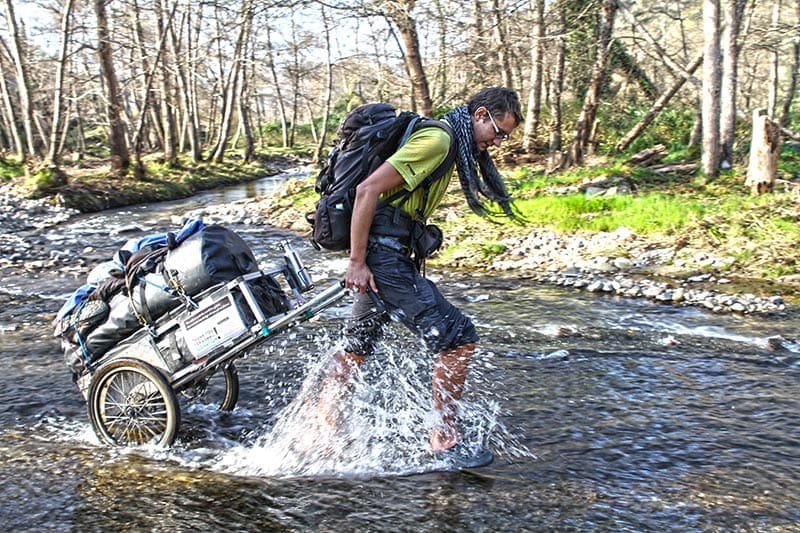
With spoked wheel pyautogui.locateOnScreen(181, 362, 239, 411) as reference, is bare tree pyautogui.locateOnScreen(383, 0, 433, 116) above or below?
above

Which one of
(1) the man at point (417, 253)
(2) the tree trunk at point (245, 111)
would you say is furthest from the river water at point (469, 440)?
(2) the tree trunk at point (245, 111)

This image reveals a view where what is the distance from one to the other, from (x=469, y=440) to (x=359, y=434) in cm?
80

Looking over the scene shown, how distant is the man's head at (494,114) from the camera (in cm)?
439

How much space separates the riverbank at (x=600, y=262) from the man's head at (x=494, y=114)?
18.0 feet

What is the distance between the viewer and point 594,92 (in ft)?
60.7

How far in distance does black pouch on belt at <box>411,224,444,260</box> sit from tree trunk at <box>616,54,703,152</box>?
1551 cm

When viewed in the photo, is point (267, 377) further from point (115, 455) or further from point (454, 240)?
point (454, 240)

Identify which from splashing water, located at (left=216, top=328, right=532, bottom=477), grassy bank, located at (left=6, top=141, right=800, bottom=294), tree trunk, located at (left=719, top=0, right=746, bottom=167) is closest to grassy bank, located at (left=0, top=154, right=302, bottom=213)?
grassy bank, located at (left=6, top=141, right=800, bottom=294)

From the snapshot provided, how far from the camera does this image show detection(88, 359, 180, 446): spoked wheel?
181 inches

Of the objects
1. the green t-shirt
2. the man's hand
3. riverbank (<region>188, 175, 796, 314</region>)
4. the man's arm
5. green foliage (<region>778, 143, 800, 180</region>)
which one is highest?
the green t-shirt

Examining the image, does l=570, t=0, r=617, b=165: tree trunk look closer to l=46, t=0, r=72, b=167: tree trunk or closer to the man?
the man

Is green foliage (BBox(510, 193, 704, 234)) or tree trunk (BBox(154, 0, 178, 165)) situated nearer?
green foliage (BBox(510, 193, 704, 234))

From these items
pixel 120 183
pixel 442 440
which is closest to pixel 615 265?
pixel 442 440

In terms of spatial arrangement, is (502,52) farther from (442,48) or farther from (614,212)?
(614,212)
